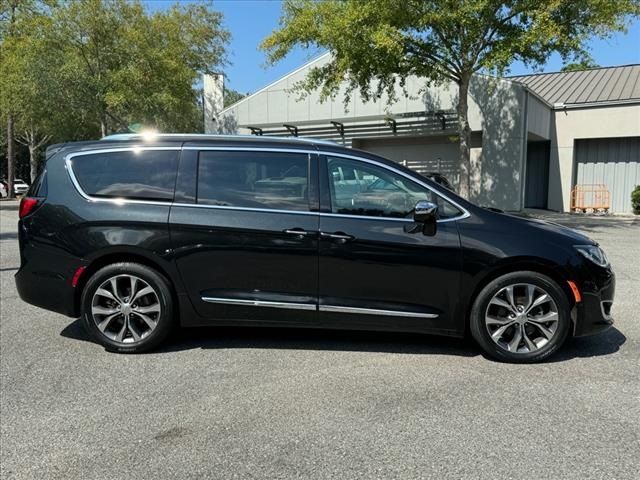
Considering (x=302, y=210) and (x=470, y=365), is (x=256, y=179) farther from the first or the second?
(x=470, y=365)

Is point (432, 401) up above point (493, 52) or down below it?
→ below

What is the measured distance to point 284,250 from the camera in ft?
14.7

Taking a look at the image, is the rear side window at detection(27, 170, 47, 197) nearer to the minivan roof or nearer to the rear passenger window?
the minivan roof

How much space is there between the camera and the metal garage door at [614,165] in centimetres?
2181

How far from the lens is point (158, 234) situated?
15.1ft

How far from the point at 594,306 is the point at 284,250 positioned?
8.40 feet

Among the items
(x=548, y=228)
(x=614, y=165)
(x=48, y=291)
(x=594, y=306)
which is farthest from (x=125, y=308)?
(x=614, y=165)

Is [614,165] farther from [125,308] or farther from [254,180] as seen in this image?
[125,308]

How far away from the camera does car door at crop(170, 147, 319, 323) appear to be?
450 cm

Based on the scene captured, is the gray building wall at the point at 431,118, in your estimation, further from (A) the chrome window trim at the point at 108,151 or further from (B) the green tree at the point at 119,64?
(A) the chrome window trim at the point at 108,151

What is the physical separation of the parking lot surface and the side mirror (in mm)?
1087

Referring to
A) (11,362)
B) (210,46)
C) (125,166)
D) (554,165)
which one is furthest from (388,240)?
(210,46)

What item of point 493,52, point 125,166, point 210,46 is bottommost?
point 125,166

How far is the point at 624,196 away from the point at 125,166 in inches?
881
